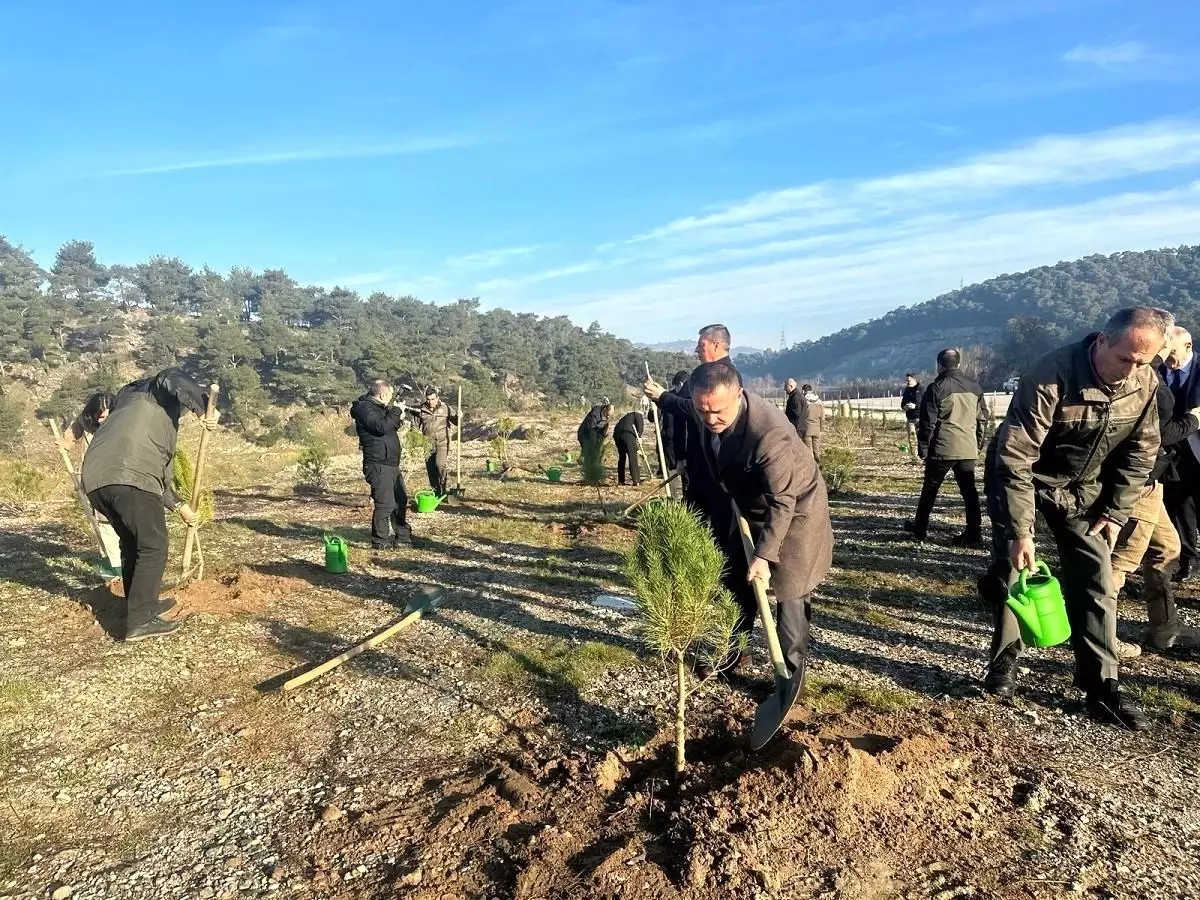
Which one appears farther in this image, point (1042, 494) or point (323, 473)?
point (323, 473)

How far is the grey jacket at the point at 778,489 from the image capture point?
321 centimetres

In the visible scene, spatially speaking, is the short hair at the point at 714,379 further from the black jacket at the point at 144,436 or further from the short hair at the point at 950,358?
the short hair at the point at 950,358

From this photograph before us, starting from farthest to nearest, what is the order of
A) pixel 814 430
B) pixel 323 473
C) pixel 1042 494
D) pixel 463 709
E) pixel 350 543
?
pixel 323 473, pixel 814 430, pixel 350 543, pixel 463 709, pixel 1042 494

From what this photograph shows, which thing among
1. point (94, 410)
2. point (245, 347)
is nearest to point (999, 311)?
point (245, 347)

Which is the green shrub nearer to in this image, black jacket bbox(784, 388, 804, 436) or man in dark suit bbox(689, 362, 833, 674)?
black jacket bbox(784, 388, 804, 436)

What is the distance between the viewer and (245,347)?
139 feet

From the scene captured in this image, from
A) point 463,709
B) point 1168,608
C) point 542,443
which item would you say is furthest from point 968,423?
point 542,443

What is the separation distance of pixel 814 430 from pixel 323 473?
29.9 feet

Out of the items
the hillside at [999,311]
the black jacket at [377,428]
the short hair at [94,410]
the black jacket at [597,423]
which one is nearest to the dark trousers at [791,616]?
the black jacket at [377,428]

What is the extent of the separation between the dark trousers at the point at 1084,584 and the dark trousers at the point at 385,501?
230 inches

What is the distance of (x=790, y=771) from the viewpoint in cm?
273

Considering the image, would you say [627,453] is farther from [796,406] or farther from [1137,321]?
[1137,321]

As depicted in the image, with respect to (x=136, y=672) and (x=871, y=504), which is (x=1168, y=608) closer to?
(x=871, y=504)

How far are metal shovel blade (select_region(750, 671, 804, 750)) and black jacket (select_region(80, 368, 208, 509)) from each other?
4.04m
